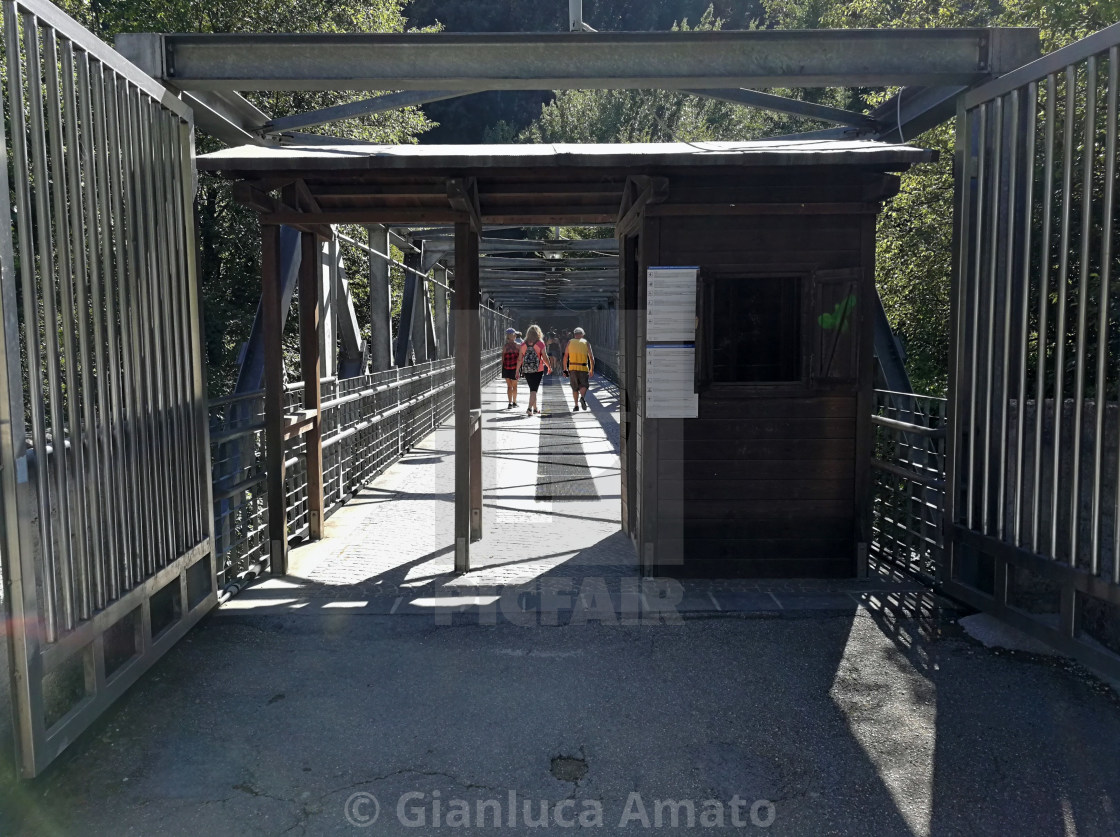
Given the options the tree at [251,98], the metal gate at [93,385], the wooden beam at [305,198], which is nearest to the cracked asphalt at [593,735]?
the metal gate at [93,385]

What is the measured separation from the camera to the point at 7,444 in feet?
10.4

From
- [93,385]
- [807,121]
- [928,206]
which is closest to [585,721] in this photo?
[93,385]

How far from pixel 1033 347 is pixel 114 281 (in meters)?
6.13

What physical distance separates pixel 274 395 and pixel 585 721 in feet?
11.2

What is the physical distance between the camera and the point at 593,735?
3770 mm

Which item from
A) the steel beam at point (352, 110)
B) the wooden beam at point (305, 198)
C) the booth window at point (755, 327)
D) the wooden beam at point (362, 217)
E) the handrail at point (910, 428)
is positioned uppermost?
the steel beam at point (352, 110)

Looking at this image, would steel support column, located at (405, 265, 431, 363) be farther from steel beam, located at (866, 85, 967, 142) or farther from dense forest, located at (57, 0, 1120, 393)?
steel beam, located at (866, 85, 967, 142)

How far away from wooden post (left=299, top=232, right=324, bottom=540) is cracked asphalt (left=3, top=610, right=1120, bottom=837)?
230 centimetres

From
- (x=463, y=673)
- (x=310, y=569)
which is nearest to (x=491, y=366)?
(x=310, y=569)

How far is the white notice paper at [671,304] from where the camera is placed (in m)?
5.97

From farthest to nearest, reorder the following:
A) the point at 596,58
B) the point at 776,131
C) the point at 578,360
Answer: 1. the point at 776,131
2. the point at 578,360
3. the point at 596,58

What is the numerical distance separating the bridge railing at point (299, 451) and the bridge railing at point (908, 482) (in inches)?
170

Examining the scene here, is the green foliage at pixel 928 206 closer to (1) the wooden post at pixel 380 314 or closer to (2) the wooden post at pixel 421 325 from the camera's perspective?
(1) the wooden post at pixel 380 314

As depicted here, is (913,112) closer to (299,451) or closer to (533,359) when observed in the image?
(299,451)
